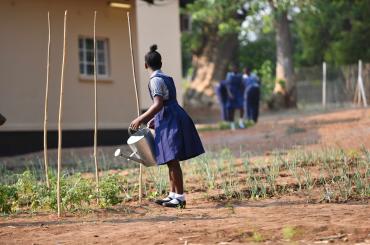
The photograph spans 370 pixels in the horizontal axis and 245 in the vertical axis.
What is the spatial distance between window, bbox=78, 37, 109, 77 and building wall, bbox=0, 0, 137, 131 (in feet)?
0.60

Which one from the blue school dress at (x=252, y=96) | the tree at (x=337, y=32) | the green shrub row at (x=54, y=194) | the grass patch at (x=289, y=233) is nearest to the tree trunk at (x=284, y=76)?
Answer: the tree at (x=337, y=32)

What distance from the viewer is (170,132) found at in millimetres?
7605

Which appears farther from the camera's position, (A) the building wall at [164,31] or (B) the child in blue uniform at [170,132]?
(A) the building wall at [164,31]

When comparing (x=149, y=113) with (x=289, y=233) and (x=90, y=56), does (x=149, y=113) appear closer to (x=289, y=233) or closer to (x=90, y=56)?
(x=289, y=233)

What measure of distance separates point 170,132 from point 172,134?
31 mm

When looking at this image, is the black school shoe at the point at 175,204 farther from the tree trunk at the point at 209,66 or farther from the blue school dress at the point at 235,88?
the tree trunk at the point at 209,66

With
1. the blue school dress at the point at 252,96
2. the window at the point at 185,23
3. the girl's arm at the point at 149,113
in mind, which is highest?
the window at the point at 185,23

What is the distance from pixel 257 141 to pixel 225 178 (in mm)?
6859

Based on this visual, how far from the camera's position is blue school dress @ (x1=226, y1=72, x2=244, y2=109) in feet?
69.3

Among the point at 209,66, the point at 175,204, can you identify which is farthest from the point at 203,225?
the point at 209,66

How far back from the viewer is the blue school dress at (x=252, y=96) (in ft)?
71.3

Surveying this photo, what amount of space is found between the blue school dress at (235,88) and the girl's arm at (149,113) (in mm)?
13625


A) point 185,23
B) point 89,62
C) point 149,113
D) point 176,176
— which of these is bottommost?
point 176,176

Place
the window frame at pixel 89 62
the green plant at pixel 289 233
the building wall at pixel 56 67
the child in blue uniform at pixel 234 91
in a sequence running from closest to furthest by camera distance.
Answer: the green plant at pixel 289 233 → the building wall at pixel 56 67 → the window frame at pixel 89 62 → the child in blue uniform at pixel 234 91
